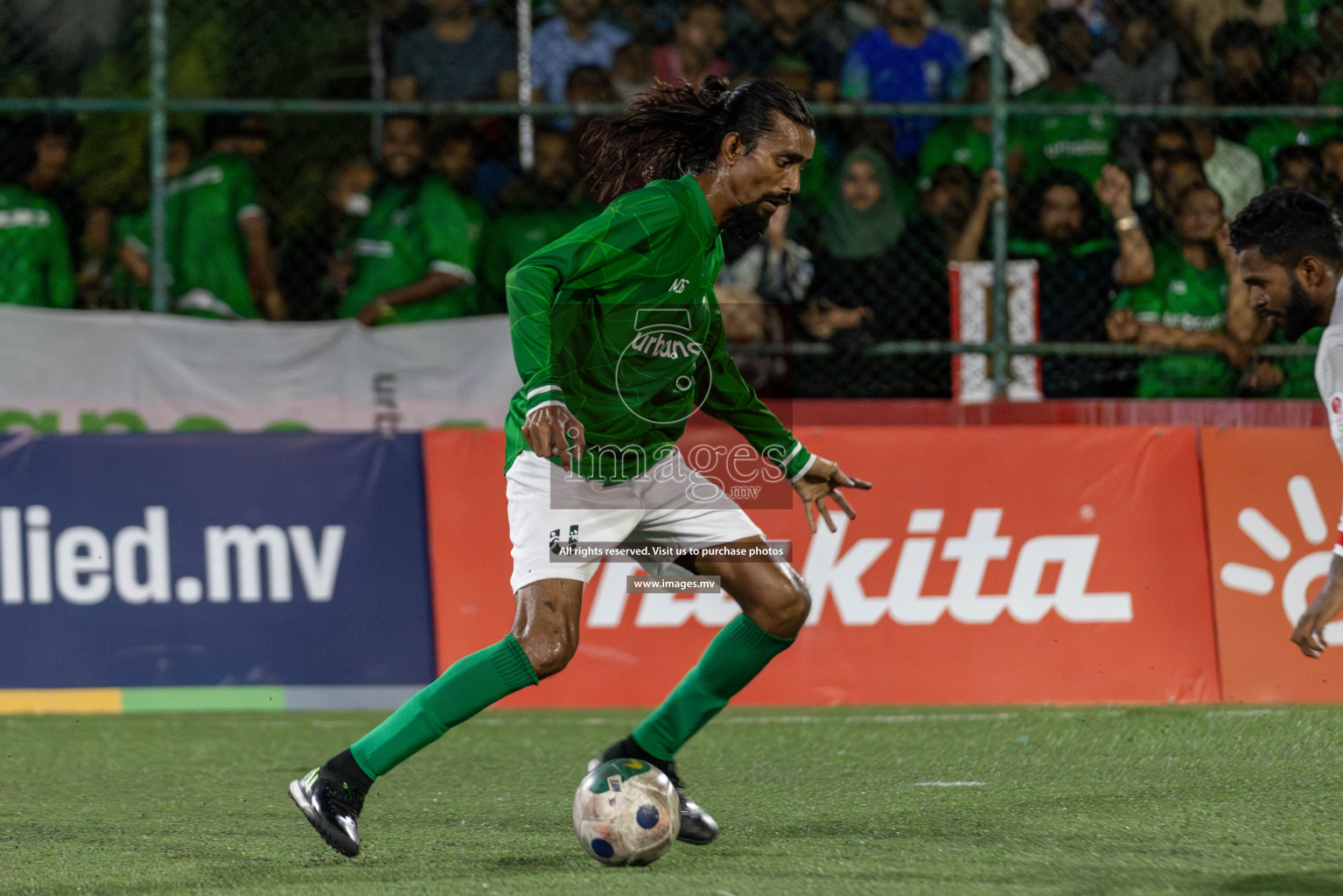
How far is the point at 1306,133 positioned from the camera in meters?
8.82

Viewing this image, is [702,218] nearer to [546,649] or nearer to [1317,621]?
[546,649]

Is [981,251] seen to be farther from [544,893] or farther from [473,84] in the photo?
[544,893]

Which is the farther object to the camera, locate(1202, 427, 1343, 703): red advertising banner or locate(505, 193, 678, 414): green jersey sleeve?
locate(1202, 427, 1343, 703): red advertising banner

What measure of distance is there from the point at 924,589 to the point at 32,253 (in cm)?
497

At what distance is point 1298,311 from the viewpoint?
4824mm

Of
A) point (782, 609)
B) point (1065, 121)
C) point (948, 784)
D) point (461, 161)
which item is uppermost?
point (1065, 121)

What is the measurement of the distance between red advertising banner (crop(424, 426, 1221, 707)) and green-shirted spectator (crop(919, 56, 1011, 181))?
1.97 m

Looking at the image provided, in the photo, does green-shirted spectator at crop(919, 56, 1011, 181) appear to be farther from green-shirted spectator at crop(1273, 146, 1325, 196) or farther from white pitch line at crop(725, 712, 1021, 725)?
white pitch line at crop(725, 712, 1021, 725)

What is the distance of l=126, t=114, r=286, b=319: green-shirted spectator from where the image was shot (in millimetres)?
8953

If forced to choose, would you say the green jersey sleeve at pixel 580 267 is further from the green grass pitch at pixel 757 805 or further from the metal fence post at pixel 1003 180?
the metal fence post at pixel 1003 180

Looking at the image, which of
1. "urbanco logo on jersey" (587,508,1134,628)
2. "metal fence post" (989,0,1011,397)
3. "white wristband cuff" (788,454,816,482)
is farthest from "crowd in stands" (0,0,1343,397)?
"white wristband cuff" (788,454,816,482)

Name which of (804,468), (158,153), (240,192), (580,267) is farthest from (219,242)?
(580,267)

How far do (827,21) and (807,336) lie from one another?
1.99 m

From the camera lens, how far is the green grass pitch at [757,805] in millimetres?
4191
